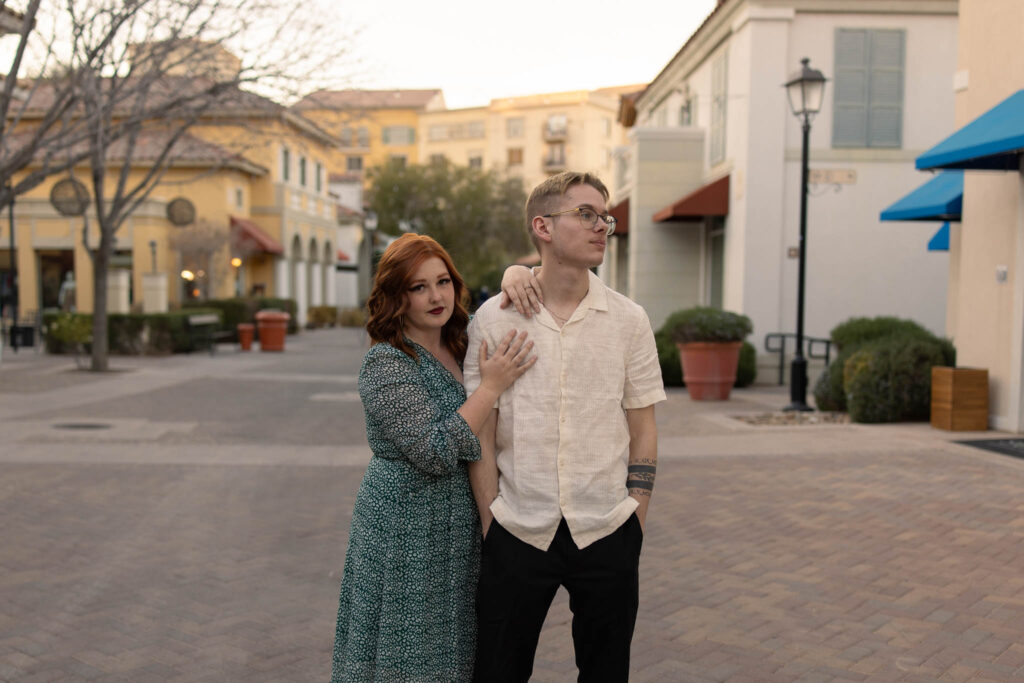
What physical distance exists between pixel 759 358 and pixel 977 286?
255 inches

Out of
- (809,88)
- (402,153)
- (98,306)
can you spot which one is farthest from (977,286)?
(402,153)

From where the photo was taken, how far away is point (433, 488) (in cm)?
270

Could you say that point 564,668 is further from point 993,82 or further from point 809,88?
point 809,88

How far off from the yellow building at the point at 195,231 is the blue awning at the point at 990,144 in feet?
68.5

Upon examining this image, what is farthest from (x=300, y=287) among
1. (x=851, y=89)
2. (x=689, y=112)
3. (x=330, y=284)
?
(x=851, y=89)

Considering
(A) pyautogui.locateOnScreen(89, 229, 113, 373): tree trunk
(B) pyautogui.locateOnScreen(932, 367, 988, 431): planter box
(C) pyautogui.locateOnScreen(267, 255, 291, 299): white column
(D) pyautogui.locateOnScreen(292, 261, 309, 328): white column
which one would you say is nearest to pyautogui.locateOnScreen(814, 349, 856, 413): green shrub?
(B) pyautogui.locateOnScreen(932, 367, 988, 431): planter box

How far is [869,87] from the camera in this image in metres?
16.3

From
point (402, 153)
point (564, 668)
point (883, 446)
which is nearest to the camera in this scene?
point (564, 668)

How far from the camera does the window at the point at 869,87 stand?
16.2m

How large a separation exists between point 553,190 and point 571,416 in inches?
24.4

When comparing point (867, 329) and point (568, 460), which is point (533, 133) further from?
point (568, 460)

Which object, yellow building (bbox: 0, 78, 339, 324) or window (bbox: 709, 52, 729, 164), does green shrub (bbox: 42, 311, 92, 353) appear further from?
window (bbox: 709, 52, 729, 164)

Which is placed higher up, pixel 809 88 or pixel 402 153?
pixel 402 153

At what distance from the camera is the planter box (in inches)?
388
